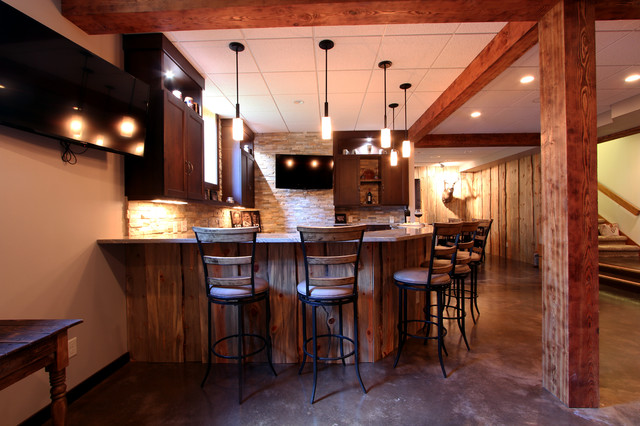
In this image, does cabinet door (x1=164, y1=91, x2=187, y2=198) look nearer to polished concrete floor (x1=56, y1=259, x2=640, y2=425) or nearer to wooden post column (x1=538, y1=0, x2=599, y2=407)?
polished concrete floor (x1=56, y1=259, x2=640, y2=425)

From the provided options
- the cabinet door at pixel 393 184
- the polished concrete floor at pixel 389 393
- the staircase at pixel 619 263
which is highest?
the cabinet door at pixel 393 184

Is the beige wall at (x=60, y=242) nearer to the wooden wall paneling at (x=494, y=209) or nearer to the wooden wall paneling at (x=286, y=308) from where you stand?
the wooden wall paneling at (x=286, y=308)

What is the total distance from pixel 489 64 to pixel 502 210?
6.22 m

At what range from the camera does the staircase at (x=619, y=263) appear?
14.6 ft

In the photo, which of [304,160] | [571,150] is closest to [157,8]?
[571,150]

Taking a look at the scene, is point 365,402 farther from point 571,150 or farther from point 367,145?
point 367,145

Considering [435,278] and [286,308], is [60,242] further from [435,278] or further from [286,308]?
[435,278]

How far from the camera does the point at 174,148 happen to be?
264 cm

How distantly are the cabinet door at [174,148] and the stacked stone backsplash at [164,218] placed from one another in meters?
0.35

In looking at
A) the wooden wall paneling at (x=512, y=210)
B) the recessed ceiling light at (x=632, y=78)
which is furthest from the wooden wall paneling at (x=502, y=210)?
the recessed ceiling light at (x=632, y=78)

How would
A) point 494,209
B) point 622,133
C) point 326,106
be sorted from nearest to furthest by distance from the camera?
point 326,106 → point 622,133 → point 494,209

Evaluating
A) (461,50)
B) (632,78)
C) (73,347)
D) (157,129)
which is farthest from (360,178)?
(73,347)

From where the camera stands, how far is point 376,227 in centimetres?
526

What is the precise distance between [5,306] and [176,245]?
104cm
